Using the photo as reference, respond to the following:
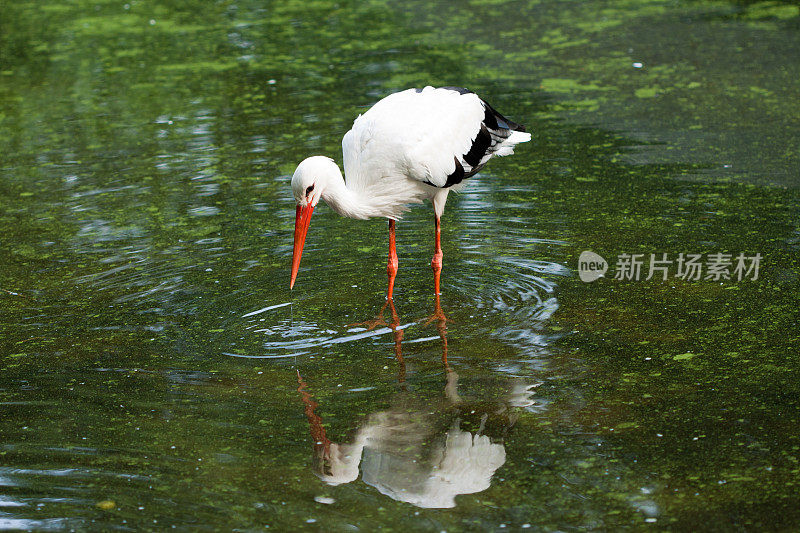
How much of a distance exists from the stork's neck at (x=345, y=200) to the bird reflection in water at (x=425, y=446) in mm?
1229

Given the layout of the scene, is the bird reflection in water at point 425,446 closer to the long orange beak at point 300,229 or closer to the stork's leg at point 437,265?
the long orange beak at point 300,229

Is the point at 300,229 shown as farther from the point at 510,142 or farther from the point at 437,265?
the point at 510,142

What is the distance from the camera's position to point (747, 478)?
3875 mm

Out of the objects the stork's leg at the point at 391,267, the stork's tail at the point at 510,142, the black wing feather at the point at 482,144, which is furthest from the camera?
the stork's tail at the point at 510,142

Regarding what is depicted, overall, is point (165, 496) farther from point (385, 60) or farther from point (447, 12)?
point (447, 12)

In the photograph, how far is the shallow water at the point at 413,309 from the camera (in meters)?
3.99

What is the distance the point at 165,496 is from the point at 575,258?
10.7 feet

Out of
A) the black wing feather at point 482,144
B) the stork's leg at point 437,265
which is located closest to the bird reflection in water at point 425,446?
the stork's leg at point 437,265

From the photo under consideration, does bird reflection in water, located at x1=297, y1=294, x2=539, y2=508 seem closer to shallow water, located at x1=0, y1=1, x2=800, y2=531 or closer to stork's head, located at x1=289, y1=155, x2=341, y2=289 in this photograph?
shallow water, located at x1=0, y1=1, x2=800, y2=531

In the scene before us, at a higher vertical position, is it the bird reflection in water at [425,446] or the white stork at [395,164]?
the white stork at [395,164]

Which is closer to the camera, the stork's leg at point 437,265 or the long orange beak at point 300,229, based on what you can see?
the long orange beak at point 300,229

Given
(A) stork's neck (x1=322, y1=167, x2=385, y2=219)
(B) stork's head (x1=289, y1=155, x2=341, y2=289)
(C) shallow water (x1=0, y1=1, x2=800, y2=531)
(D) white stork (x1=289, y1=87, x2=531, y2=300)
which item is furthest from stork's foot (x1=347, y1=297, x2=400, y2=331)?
(A) stork's neck (x1=322, y1=167, x2=385, y2=219)

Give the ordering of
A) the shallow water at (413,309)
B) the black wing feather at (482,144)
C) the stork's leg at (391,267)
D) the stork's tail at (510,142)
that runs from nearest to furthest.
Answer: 1. the shallow water at (413,309)
2. the stork's leg at (391,267)
3. the black wing feather at (482,144)
4. the stork's tail at (510,142)

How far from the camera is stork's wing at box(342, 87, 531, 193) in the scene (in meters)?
5.93
